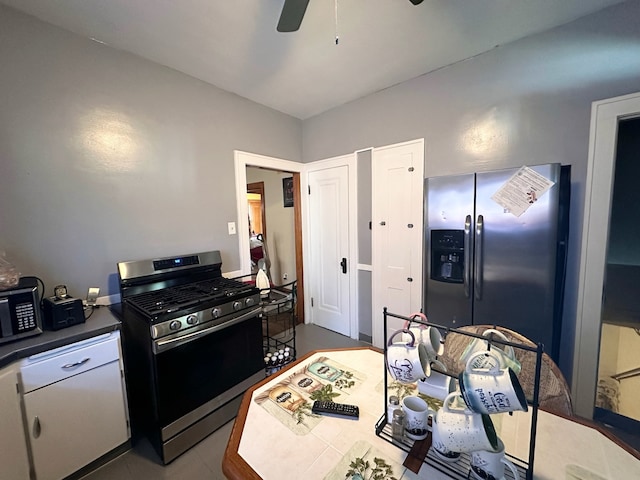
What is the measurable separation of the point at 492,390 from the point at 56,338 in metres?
1.85

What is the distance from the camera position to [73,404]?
134 centimetres

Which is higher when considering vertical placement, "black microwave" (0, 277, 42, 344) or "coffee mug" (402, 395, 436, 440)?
"black microwave" (0, 277, 42, 344)

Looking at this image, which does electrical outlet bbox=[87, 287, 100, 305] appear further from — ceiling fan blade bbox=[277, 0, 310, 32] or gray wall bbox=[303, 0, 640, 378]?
gray wall bbox=[303, 0, 640, 378]

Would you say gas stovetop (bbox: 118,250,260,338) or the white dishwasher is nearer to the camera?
the white dishwasher

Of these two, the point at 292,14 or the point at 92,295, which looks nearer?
the point at 292,14

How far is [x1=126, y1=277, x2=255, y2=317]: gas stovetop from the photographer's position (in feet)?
5.05

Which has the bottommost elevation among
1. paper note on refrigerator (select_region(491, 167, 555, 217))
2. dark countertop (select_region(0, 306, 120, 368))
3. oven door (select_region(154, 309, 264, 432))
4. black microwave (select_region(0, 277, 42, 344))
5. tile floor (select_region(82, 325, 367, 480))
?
tile floor (select_region(82, 325, 367, 480))

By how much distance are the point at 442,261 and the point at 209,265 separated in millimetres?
1978

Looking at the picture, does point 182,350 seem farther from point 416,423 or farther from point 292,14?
point 292,14

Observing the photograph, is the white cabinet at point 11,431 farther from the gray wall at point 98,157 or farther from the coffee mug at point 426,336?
the coffee mug at point 426,336

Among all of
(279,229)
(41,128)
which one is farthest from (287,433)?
(279,229)

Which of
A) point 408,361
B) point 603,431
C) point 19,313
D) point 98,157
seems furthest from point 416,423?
A: point 98,157

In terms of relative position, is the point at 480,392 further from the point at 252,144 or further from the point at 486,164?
the point at 252,144

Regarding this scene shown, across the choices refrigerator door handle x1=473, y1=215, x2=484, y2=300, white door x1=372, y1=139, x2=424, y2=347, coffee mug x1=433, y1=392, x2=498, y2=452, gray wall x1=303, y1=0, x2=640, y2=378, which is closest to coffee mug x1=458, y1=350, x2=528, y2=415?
coffee mug x1=433, y1=392, x2=498, y2=452
